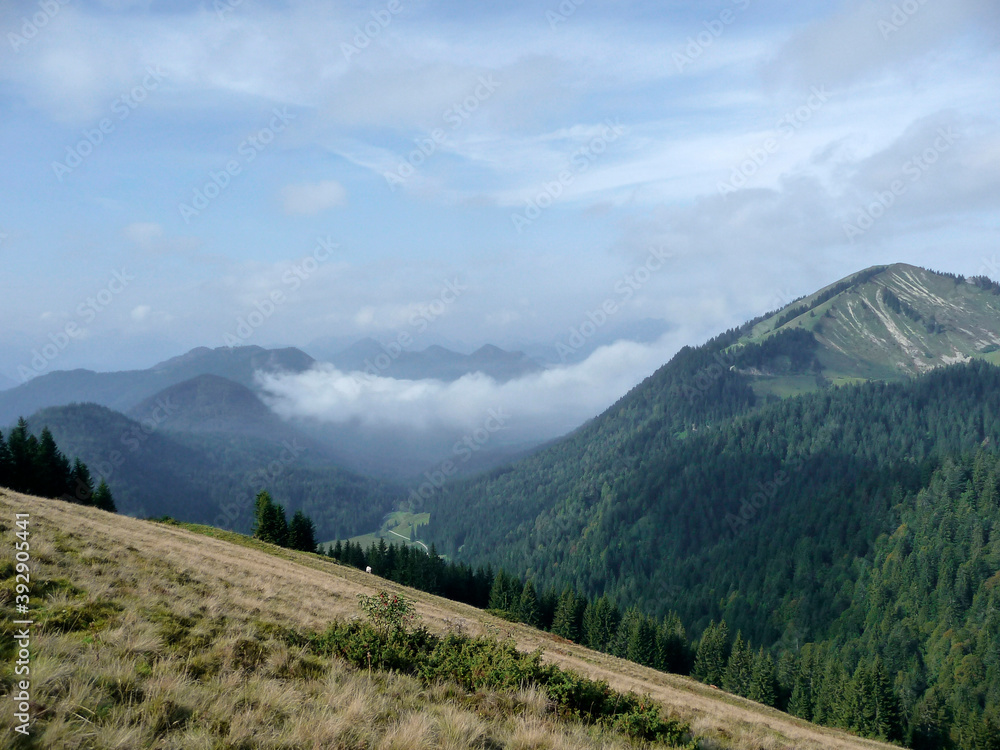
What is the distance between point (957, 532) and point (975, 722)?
5066 inches

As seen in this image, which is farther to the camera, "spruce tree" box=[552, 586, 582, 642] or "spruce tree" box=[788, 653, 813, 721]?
"spruce tree" box=[552, 586, 582, 642]

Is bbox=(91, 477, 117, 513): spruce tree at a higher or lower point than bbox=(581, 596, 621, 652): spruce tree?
higher

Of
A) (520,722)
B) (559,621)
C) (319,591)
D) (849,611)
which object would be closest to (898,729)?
(559,621)

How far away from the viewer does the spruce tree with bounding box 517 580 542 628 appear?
9556 cm

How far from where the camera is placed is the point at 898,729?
3155 inches

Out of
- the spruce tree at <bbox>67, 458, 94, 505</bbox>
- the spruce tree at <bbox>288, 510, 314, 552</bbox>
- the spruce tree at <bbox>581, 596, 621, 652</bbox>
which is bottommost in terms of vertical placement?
the spruce tree at <bbox>581, 596, 621, 652</bbox>

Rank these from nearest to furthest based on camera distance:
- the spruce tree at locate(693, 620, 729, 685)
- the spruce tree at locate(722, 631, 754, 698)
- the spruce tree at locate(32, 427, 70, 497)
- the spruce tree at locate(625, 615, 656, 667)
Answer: the spruce tree at locate(32, 427, 70, 497)
the spruce tree at locate(625, 615, 656, 667)
the spruce tree at locate(722, 631, 754, 698)
the spruce tree at locate(693, 620, 729, 685)

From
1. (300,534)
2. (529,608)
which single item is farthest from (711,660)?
(300,534)

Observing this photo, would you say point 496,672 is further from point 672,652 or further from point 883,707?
point 672,652

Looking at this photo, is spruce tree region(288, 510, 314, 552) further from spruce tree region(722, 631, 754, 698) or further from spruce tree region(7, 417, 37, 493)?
spruce tree region(722, 631, 754, 698)

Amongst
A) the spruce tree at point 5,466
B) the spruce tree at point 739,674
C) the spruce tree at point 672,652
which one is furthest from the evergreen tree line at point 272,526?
the spruce tree at point 739,674

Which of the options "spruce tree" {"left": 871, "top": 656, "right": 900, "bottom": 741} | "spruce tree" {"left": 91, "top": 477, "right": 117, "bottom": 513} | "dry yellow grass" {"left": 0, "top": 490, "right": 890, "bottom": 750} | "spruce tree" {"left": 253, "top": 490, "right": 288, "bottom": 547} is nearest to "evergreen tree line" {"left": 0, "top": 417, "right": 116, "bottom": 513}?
"spruce tree" {"left": 91, "top": 477, "right": 117, "bottom": 513}

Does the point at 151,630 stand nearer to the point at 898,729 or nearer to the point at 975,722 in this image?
the point at 898,729

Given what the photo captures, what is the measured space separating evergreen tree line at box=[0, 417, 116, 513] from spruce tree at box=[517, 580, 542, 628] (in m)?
63.5
